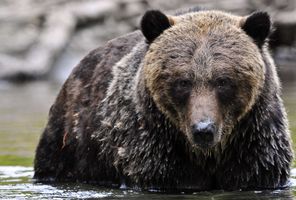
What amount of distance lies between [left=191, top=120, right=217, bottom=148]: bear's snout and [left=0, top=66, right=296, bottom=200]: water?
83 centimetres

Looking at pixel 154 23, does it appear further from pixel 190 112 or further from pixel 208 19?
pixel 190 112

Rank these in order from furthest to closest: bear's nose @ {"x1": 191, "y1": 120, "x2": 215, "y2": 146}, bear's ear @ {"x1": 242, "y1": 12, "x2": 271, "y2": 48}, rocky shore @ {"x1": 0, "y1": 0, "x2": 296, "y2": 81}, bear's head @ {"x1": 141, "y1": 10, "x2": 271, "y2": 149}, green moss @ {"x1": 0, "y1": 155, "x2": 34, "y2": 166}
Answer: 1. rocky shore @ {"x1": 0, "y1": 0, "x2": 296, "y2": 81}
2. green moss @ {"x1": 0, "y1": 155, "x2": 34, "y2": 166}
3. bear's ear @ {"x1": 242, "y1": 12, "x2": 271, "y2": 48}
4. bear's head @ {"x1": 141, "y1": 10, "x2": 271, "y2": 149}
5. bear's nose @ {"x1": 191, "y1": 120, "x2": 215, "y2": 146}

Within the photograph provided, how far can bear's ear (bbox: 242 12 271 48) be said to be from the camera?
28.7ft

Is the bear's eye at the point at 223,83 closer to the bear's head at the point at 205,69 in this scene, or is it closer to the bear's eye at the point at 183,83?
the bear's head at the point at 205,69

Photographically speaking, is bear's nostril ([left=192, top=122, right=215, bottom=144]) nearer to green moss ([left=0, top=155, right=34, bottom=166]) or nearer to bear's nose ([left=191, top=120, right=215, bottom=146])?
bear's nose ([left=191, top=120, right=215, bottom=146])

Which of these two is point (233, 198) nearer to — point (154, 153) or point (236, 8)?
point (154, 153)

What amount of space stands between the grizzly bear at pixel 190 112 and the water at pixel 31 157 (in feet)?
0.66

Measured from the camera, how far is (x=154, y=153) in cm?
901

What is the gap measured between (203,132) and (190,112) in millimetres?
323

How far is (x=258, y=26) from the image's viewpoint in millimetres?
8773

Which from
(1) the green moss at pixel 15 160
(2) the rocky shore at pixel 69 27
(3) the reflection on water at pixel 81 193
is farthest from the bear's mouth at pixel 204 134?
(2) the rocky shore at pixel 69 27

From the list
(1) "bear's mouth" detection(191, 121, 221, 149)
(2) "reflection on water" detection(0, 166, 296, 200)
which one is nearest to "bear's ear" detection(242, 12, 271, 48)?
(1) "bear's mouth" detection(191, 121, 221, 149)

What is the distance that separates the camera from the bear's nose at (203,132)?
7.96 metres

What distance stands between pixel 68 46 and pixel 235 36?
19.1 metres
